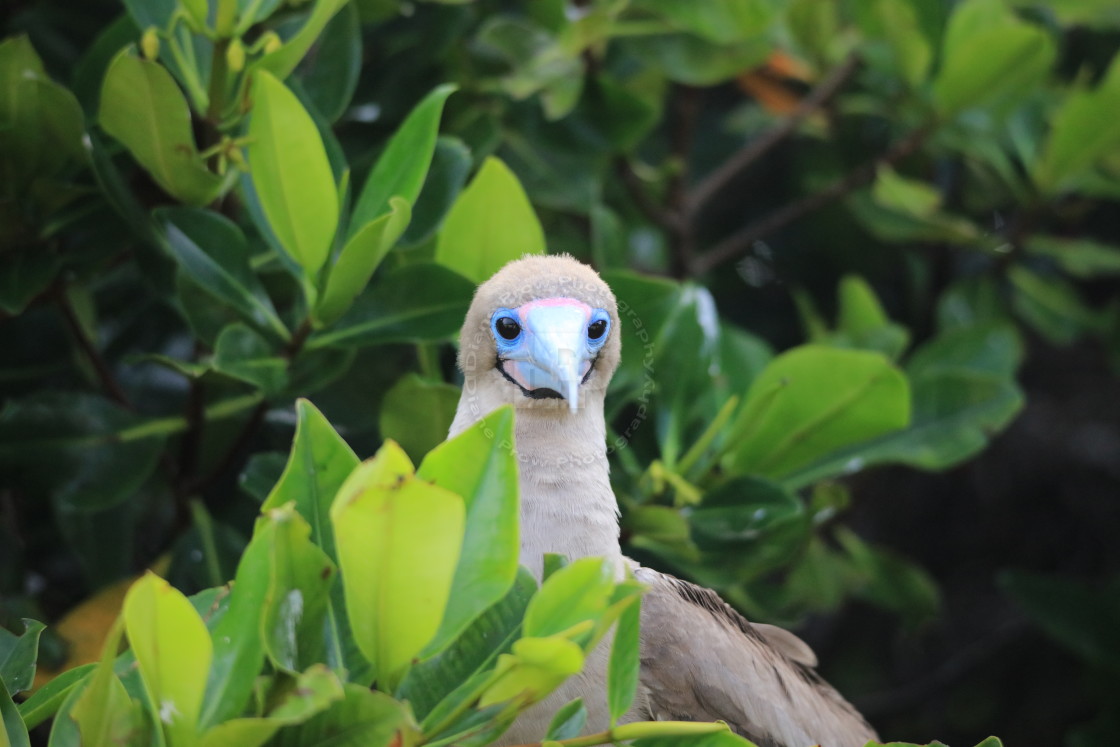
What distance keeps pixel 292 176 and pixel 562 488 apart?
618mm

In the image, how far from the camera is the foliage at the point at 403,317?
1142 millimetres

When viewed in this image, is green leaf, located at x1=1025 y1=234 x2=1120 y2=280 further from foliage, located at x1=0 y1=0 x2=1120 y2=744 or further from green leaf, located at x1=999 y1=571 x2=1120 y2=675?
green leaf, located at x1=999 y1=571 x2=1120 y2=675

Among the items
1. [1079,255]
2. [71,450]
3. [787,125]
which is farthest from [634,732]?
[1079,255]

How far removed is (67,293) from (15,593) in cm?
62

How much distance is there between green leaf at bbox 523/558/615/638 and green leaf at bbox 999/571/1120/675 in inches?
101

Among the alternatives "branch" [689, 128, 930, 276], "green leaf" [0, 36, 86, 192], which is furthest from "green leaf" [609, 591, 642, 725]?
"branch" [689, 128, 930, 276]

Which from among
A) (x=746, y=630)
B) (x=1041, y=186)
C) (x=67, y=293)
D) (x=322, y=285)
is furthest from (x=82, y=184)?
(x=1041, y=186)

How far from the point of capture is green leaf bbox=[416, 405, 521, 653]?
44.9 inches

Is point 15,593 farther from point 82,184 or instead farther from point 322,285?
point 322,285

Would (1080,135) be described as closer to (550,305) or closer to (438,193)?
(438,193)

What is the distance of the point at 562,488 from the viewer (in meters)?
1.68

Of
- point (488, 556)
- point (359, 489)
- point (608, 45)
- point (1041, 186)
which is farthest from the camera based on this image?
point (1041, 186)

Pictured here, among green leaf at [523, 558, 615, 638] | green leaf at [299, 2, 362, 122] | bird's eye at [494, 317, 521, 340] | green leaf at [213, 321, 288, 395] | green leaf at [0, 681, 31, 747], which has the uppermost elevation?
green leaf at [299, 2, 362, 122]

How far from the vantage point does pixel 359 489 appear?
1.05 metres
